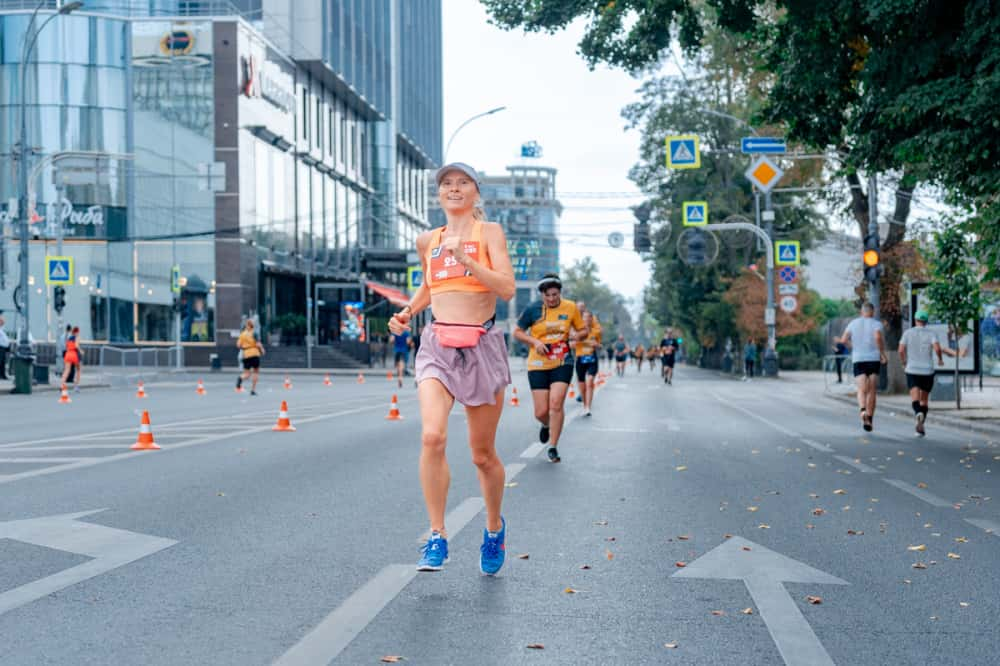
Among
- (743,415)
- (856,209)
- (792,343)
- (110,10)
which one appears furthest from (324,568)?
(792,343)

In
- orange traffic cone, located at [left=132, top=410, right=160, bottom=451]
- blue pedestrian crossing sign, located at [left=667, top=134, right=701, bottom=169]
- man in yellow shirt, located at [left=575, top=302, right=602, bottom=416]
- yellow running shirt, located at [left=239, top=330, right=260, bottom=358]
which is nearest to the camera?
orange traffic cone, located at [left=132, top=410, right=160, bottom=451]

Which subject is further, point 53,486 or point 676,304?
point 676,304

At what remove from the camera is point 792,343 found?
59906 millimetres

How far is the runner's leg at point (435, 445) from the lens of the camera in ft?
17.7

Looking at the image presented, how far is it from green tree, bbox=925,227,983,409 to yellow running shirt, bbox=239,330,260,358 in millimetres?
14304

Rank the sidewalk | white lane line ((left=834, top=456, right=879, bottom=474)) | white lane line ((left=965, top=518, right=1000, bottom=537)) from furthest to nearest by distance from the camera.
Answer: the sidewalk → white lane line ((left=834, top=456, right=879, bottom=474)) → white lane line ((left=965, top=518, right=1000, bottom=537))

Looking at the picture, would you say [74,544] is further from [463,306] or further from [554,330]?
[554,330]

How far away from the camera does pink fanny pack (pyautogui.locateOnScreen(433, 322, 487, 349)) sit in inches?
215

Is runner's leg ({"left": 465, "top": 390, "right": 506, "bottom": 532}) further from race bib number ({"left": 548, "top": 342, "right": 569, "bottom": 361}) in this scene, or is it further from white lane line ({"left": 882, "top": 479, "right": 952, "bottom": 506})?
race bib number ({"left": 548, "top": 342, "right": 569, "bottom": 361})

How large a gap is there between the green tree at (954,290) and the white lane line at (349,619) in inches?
649

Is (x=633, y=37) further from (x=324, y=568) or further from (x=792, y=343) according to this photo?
(x=792, y=343)

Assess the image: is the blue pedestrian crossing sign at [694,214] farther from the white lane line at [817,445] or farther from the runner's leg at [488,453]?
the runner's leg at [488,453]

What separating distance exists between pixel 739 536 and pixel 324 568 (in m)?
2.52

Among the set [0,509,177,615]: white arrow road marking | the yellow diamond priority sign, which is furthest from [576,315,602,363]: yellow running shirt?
the yellow diamond priority sign
